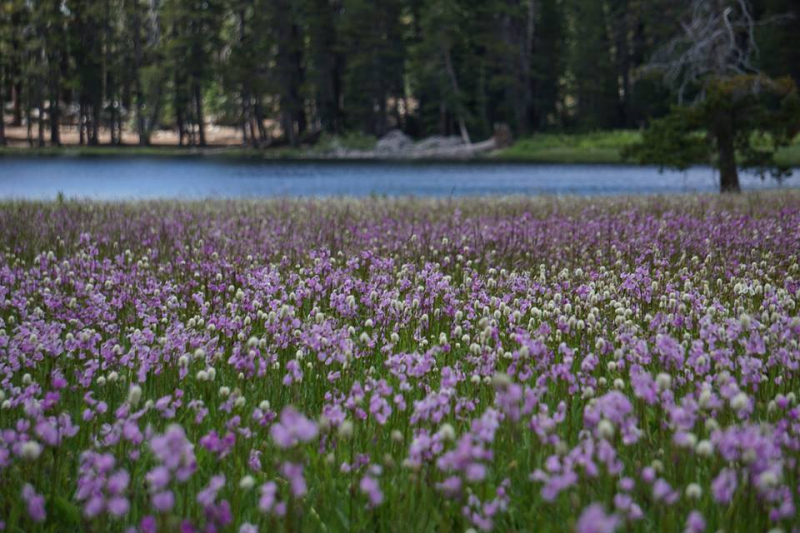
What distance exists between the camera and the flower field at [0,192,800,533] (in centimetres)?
204

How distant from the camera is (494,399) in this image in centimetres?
334

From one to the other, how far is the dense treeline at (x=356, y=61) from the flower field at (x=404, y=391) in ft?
187

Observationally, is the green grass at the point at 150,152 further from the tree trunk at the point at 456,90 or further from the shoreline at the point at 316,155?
the tree trunk at the point at 456,90

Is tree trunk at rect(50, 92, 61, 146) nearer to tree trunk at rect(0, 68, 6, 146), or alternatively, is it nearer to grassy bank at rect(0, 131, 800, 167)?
grassy bank at rect(0, 131, 800, 167)

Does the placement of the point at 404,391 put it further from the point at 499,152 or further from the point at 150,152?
the point at 150,152

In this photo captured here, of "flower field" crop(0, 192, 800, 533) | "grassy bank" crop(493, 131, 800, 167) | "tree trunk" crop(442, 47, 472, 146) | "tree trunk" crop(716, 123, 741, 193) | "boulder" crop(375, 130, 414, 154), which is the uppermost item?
"tree trunk" crop(442, 47, 472, 146)

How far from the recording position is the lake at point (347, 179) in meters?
28.7

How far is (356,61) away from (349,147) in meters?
7.96

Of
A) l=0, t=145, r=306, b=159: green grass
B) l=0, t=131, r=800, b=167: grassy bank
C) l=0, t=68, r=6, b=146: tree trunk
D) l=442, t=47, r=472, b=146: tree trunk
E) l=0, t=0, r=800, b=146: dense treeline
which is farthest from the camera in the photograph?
l=0, t=68, r=6, b=146: tree trunk

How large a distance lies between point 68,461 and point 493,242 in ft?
19.8

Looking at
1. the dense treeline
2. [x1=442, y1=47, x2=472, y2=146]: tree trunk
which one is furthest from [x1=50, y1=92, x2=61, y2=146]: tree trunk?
[x1=442, y1=47, x2=472, y2=146]: tree trunk

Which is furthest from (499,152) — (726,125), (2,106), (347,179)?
(2,106)

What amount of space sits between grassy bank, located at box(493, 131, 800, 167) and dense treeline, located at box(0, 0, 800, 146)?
5025 millimetres

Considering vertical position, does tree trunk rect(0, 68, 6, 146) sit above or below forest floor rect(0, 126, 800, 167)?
above
